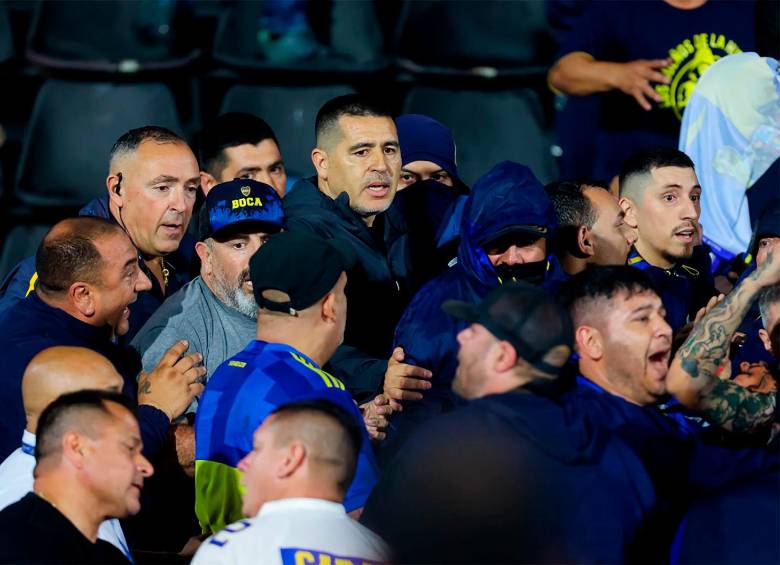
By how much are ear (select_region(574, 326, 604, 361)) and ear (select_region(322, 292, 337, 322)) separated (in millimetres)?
691

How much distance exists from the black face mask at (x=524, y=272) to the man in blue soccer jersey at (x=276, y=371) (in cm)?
67

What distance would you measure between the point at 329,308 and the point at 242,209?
88 centimetres

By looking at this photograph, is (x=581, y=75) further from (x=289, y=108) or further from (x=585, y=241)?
(x=289, y=108)

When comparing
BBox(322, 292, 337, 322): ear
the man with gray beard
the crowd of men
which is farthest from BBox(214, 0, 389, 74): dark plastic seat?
BBox(322, 292, 337, 322): ear

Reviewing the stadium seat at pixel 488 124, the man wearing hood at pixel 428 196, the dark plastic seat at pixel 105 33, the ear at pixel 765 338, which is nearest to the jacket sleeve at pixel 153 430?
the man wearing hood at pixel 428 196

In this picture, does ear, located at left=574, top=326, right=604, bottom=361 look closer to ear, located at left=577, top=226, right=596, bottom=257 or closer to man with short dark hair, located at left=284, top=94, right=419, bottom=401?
man with short dark hair, located at left=284, top=94, right=419, bottom=401

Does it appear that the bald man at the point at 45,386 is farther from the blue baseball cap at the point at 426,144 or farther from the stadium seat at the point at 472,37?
the stadium seat at the point at 472,37

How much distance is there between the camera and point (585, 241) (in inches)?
202

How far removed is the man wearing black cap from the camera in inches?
128

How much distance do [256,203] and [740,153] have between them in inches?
83.9

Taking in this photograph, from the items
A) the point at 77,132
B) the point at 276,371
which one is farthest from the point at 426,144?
the point at 77,132

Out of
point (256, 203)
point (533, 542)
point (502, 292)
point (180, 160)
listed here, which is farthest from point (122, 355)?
point (533, 542)

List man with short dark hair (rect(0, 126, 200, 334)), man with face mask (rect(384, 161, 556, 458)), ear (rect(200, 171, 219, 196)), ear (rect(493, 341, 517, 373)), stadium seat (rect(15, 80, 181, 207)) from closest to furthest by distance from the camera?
ear (rect(493, 341, 517, 373)), man with face mask (rect(384, 161, 556, 458)), man with short dark hair (rect(0, 126, 200, 334)), ear (rect(200, 171, 219, 196)), stadium seat (rect(15, 80, 181, 207))

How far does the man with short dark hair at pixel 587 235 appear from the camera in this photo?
5145 mm
